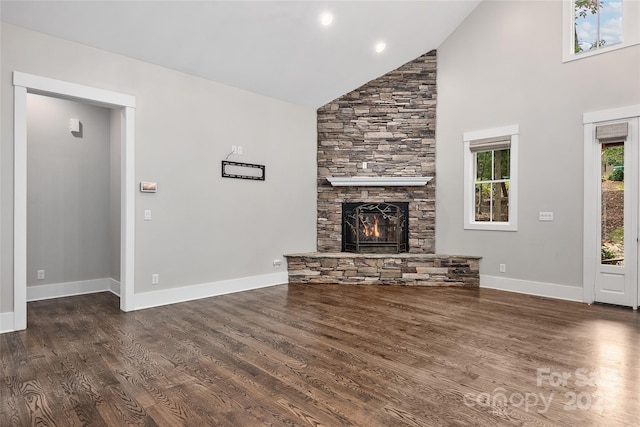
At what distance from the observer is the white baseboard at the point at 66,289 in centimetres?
470

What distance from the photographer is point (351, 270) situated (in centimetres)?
578

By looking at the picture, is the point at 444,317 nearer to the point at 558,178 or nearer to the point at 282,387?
the point at 282,387

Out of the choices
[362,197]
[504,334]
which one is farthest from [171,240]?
[504,334]

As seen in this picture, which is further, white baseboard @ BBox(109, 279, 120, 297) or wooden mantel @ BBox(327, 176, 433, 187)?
wooden mantel @ BBox(327, 176, 433, 187)

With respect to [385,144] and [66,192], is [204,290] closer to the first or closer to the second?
[66,192]

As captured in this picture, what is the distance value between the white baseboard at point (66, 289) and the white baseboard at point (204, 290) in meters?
1.39

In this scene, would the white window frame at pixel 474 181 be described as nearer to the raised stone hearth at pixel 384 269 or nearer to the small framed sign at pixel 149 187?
the raised stone hearth at pixel 384 269

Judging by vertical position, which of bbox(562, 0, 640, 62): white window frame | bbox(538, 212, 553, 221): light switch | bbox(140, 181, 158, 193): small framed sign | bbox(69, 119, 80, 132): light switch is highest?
bbox(562, 0, 640, 62): white window frame

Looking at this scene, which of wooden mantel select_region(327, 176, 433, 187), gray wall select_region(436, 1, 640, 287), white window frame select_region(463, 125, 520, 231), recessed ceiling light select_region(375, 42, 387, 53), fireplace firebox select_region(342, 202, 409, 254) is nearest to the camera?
gray wall select_region(436, 1, 640, 287)

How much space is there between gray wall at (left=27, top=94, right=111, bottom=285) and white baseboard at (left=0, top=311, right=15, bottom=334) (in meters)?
1.48

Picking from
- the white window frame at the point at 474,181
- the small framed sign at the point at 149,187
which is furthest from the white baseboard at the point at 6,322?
the white window frame at the point at 474,181

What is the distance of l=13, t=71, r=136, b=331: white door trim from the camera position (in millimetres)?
3463

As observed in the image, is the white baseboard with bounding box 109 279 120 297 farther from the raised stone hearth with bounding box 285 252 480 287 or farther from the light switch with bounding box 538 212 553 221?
the light switch with bounding box 538 212 553 221

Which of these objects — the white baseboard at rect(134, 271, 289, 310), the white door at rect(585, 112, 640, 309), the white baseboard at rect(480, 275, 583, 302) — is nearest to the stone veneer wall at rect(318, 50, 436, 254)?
the white baseboard at rect(480, 275, 583, 302)
